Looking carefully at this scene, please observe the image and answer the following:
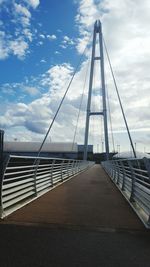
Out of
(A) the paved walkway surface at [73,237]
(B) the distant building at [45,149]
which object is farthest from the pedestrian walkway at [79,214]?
(B) the distant building at [45,149]

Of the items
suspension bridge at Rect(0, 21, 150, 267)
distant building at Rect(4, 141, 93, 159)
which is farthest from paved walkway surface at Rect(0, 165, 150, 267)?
distant building at Rect(4, 141, 93, 159)

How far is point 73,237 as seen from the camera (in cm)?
453

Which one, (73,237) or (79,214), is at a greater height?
(79,214)

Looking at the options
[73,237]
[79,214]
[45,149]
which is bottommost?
[73,237]

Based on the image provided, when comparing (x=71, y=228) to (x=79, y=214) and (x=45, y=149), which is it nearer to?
(x=79, y=214)

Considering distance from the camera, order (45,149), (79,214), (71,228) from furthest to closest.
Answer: (45,149), (79,214), (71,228)

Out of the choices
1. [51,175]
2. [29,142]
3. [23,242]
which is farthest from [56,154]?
[23,242]

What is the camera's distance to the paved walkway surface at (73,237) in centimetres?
363

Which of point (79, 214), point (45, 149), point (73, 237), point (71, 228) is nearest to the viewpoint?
point (73, 237)

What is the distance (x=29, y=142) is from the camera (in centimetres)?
10706

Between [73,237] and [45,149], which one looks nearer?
[73,237]

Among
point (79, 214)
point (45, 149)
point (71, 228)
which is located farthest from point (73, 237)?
point (45, 149)

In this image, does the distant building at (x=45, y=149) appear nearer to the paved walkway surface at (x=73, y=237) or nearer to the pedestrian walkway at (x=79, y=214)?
the pedestrian walkway at (x=79, y=214)

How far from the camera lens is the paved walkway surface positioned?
11.9 ft
